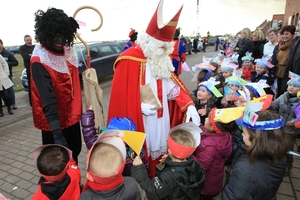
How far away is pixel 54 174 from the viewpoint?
152 cm

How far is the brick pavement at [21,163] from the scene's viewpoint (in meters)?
2.74

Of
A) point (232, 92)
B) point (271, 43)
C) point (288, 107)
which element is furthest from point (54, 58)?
point (271, 43)

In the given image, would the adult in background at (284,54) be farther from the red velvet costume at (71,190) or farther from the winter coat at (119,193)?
the red velvet costume at (71,190)

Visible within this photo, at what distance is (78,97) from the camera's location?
228 cm

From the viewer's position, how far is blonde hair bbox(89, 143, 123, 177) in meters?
1.26

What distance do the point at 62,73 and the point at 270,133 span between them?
183cm

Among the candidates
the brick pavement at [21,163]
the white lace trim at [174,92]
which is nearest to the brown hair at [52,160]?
the white lace trim at [174,92]

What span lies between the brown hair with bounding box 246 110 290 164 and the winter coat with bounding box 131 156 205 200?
43cm

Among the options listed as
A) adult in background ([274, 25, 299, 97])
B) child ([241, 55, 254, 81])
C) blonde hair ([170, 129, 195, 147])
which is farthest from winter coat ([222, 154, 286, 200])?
child ([241, 55, 254, 81])

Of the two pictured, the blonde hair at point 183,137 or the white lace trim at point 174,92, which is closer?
the blonde hair at point 183,137

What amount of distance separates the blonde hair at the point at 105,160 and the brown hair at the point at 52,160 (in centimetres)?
42

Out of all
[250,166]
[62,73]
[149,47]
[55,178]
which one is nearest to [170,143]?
[250,166]

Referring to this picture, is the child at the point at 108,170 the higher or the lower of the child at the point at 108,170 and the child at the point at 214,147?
the higher

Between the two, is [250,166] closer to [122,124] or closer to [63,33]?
[122,124]
